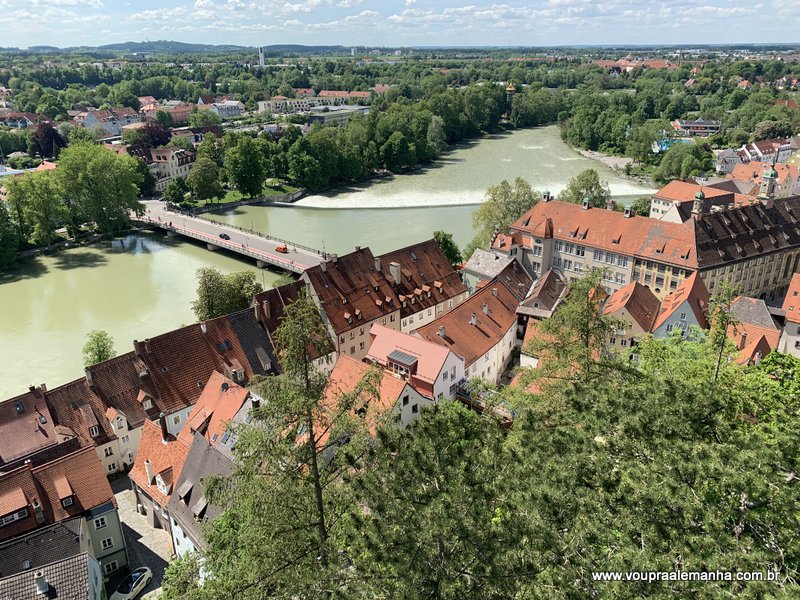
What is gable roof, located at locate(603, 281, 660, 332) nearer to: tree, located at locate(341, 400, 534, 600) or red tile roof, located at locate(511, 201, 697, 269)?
red tile roof, located at locate(511, 201, 697, 269)

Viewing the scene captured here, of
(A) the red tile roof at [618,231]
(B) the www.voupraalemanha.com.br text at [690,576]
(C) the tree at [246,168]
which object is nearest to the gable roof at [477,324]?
(A) the red tile roof at [618,231]

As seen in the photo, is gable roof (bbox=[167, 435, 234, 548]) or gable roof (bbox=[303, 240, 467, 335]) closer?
gable roof (bbox=[167, 435, 234, 548])

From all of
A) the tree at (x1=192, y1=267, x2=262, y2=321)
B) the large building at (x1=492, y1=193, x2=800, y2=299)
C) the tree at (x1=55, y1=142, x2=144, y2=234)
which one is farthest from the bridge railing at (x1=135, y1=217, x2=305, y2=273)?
the large building at (x1=492, y1=193, x2=800, y2=299)

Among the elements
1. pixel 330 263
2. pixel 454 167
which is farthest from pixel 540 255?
pixel 454 167

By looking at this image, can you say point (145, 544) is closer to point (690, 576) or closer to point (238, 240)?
point (690, 576)

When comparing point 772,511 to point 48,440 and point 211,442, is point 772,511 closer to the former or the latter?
point 211,442

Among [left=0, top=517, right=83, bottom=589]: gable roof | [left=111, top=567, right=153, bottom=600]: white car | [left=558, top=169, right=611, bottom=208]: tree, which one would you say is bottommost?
[left=111, top=567, right=153, bottom=600]: white car
